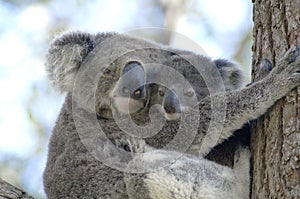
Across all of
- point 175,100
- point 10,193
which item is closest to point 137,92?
point 175,100

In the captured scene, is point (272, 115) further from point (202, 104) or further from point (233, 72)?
point (233, 72)

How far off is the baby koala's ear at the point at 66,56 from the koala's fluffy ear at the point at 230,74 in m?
1.08

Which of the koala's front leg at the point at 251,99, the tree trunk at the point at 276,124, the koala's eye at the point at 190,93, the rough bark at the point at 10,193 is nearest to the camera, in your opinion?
the tree trunk at the point at 276,124

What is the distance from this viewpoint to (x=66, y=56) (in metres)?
3.96

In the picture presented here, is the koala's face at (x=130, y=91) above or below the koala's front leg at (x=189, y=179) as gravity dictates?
above

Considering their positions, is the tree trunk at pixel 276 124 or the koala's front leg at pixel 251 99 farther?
the koala's front leg at pixel 251 99

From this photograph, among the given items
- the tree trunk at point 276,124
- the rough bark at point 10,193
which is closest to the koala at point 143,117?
the tree trunk at point 276,124

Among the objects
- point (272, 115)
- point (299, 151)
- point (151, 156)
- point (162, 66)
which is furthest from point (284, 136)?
point (162, 66)

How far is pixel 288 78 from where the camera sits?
269 centimetres

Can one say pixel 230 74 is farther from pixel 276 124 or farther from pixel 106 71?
pixel 276 124

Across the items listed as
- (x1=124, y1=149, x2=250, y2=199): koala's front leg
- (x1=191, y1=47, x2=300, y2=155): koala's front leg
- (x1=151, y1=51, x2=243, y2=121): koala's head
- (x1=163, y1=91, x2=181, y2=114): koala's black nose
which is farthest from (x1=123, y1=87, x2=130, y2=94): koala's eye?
(x1=124, y1=149, x2=250, y2=199): koala's front leg

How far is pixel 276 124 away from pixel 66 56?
202 centimetres

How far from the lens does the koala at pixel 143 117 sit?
2.89 m

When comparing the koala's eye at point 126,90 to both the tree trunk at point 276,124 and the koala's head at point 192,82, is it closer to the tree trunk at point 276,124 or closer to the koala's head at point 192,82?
the koala's head at point 192,82
